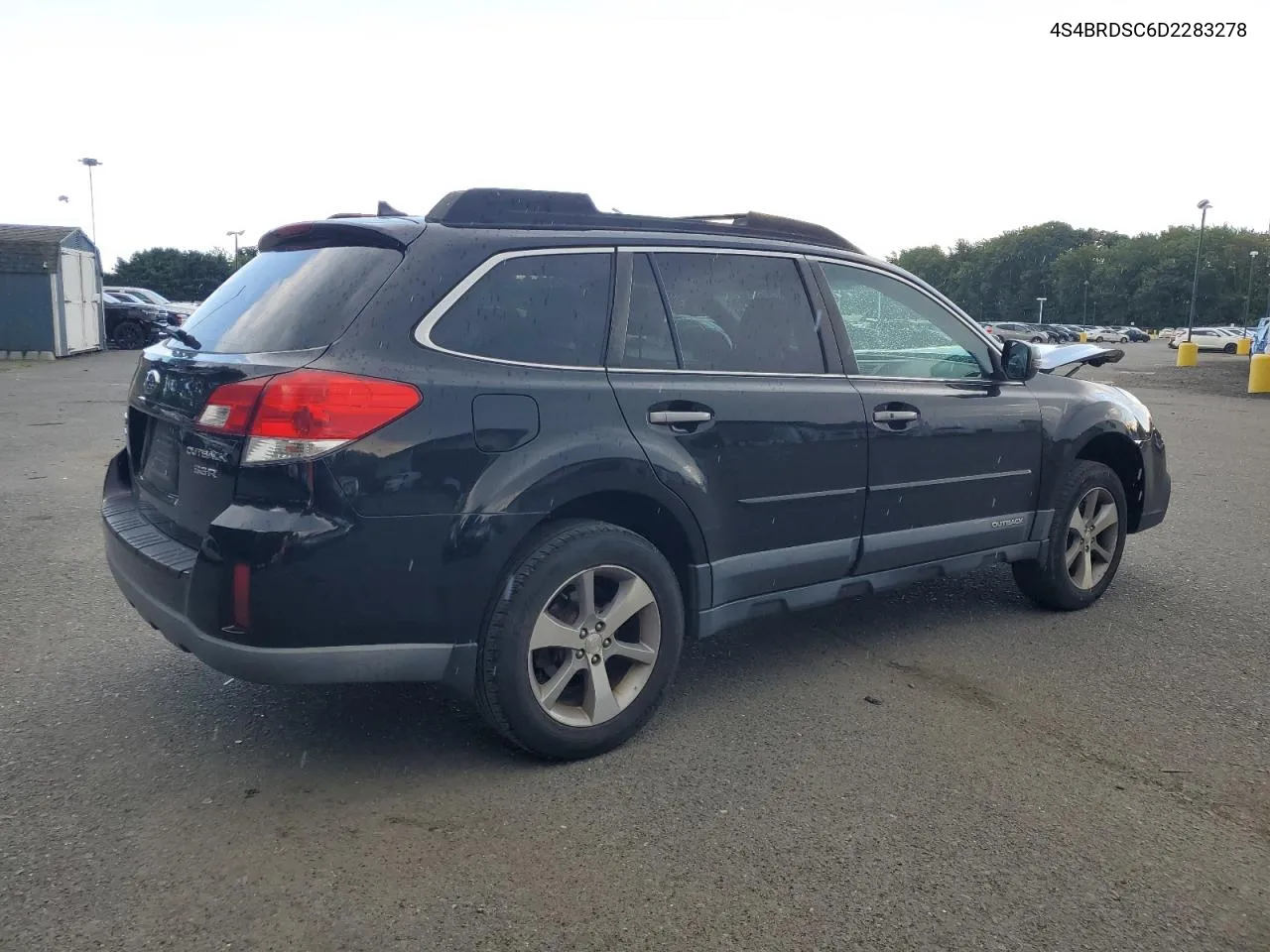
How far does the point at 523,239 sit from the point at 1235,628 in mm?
3776

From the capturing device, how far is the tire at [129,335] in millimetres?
30891

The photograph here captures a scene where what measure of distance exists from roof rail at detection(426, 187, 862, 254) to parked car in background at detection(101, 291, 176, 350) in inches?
1172

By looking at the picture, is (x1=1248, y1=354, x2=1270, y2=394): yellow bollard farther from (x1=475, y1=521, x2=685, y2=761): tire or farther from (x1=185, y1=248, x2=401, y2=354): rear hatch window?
(x1=185, y1=248, x2=401, y2=354): rear hatch window

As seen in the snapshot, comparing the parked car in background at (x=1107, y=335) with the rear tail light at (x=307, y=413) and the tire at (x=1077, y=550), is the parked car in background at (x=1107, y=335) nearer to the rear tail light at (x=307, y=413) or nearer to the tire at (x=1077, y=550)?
the tire at (x=1077, y=550)

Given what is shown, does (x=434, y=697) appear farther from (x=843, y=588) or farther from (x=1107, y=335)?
(x=1107, y=335)

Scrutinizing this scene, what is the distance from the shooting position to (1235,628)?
16.5 feet

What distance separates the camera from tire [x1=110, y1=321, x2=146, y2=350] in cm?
3089

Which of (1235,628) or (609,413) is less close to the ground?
(609,413)

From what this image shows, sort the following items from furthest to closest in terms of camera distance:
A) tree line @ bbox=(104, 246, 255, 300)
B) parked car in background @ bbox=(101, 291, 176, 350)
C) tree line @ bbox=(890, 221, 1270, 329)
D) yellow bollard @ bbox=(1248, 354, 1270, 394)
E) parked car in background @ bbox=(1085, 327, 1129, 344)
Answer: tree line @ bbox=(890, 221, 1270, 329), parked car in background @ bbox=(1085, 327, 1129, 344), tree line @ bbox=(104, 246, 255, 300), parked car in background @ bbox=(101, 291, 176, 350), yellow bollard @ bbox=(1248, 354, 1270, 394)

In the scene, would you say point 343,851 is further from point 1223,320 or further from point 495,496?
point 1223,320

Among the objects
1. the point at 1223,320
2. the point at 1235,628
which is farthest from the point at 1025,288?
the point at 1235,628

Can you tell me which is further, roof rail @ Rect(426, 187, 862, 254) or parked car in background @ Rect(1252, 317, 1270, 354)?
parked car in background @ Rect(1252, 317, 1270, 354)

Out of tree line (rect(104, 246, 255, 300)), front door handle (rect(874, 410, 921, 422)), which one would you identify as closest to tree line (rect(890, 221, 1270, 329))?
tree line (rect(104, 246, 255, 300))

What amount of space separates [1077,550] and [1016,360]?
40.5 inches
